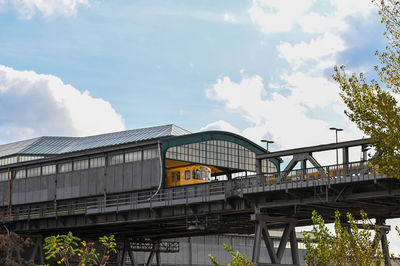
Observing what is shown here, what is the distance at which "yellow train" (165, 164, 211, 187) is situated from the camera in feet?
218

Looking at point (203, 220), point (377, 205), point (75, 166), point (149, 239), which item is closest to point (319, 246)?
point (377, 205)

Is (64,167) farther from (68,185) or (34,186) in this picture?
(34,186)

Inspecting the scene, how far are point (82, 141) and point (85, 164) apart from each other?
15342 mm

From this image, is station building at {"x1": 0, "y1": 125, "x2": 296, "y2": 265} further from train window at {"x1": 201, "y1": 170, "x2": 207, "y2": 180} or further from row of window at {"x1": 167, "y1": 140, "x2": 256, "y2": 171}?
train window at {"x1": 201, "y1": 170, "x2": 207, "y2": 180}

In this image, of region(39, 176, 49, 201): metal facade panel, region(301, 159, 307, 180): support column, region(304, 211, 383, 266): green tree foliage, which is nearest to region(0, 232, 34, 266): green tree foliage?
region(39, 176, 49, 201): metal facade panel

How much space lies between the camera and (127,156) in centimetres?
6825

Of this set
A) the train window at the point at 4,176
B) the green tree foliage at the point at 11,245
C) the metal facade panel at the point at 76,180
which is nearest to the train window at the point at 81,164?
the metal facade panel at the point at 76,180

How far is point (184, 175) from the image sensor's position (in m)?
66.8

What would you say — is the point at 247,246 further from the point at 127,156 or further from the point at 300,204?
the point at 300,204

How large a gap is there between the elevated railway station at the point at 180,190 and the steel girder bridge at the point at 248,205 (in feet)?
0.28

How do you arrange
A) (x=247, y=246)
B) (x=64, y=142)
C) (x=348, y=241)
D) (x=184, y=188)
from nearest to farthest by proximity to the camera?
1. (x=348, y=241)
2. (x=184, y=188)
3. (x=64, y=142)
4. (x=247, y=246)

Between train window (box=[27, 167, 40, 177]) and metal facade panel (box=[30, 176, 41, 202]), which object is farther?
train window (box=[27, 167, 40, 177])

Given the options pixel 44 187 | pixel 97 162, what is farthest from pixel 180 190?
pixel 44 187

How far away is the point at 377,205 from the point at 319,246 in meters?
28.2
